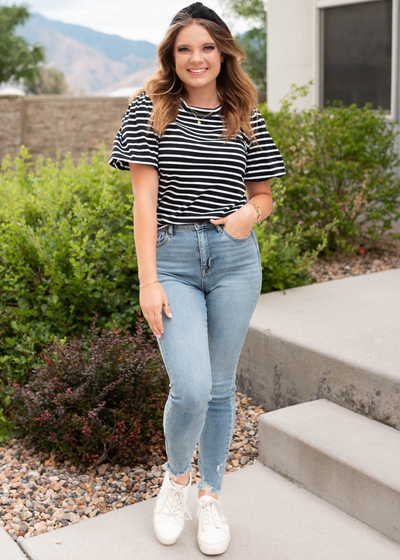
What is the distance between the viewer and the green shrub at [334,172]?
5477 millimetres

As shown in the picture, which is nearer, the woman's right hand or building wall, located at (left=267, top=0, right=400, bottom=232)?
the woman's right hand

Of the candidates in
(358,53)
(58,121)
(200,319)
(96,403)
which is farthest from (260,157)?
(58,121)

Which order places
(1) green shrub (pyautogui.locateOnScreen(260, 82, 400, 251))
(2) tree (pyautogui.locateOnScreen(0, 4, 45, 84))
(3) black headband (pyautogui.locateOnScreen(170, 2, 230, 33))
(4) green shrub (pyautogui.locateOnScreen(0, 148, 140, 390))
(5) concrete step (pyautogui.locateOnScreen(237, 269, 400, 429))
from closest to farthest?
(3) black headband (pyautogui.locateOnScreen(170, 2, 230, 33)) → (5) concrete step (pyautogui.locateOnScreen(237, 269, 400, 429)) → (4) green shrub (pyautogui.locateOnScreen(0, 148, 140, 390)) → (1) green shrub (pyautogui.locateOnScreen(260, 82, 400, 251)) → (2) tree (pyautogui.locateOnScreen(0, 4, 45, 84))

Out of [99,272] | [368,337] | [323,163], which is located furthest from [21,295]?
[323,163]

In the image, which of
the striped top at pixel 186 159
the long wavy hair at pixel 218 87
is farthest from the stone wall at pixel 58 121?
the striped top at pixel 186 159

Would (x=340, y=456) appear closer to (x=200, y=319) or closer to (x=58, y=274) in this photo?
(x=200, y=319)

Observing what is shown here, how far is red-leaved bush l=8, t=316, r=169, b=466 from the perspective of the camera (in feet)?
9.16

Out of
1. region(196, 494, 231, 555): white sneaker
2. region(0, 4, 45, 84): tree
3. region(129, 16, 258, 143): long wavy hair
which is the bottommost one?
region(196, 494, 231, 555): white sneaker

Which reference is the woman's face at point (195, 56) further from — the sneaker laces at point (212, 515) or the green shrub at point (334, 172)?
the green shrub at point (334, 172)

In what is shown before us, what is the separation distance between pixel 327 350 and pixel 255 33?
24302mm

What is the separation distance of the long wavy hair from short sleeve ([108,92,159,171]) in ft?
0.08

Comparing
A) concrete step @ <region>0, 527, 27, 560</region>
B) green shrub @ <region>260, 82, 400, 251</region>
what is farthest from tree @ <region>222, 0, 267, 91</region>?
concrete step @ <region>0, 527, 27, 560</region>

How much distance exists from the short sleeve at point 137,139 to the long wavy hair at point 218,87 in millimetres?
26

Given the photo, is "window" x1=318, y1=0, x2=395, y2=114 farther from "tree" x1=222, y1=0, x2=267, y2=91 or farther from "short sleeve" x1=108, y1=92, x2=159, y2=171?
"tree" x1=222, y1=0, x2=267, y2=91
